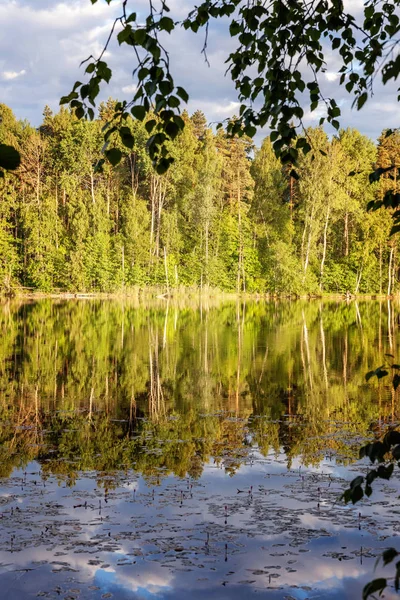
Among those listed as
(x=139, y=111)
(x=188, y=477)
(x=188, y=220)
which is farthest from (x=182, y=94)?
(x=188, y=220)

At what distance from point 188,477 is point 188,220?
64.7 meters

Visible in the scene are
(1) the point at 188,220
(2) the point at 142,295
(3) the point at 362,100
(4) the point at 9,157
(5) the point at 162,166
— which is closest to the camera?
(4) the point at 9,157

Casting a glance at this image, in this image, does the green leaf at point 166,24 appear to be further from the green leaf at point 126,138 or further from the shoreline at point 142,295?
the shoreline at point 142,295

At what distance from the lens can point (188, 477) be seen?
34.3ft

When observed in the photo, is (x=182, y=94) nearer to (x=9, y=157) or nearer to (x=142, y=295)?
(x=9, y=157)

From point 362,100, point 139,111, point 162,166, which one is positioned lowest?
point 162,166

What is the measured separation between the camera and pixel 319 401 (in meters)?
16.9

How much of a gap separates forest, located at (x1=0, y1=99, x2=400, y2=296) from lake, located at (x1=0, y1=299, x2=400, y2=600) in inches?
1711

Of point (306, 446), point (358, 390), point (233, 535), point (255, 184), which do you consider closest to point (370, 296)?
point (255, 184)

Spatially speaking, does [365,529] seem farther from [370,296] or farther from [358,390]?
[370,296]

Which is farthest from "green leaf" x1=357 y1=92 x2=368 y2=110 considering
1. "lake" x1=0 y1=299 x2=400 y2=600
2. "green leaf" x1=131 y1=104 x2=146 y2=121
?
"lake" x1=0 y1=299 x2=400 y2=600

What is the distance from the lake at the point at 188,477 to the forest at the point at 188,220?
43459 mm

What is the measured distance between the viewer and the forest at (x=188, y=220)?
66.4 m

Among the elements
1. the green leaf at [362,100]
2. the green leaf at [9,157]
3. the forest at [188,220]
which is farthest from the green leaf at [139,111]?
the forest at [188,220]
